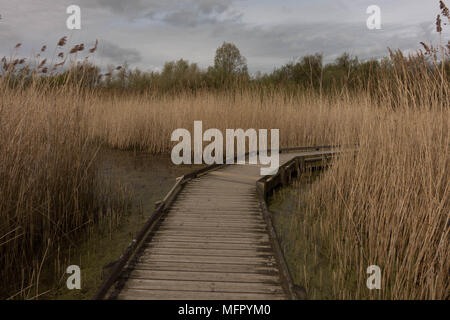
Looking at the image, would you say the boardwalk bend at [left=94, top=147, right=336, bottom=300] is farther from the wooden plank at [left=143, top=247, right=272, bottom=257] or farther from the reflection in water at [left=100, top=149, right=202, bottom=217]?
the reflection in water at [left=100, top=149, right=202, bottom=217]

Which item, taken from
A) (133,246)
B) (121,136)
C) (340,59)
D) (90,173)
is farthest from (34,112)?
(340,59)

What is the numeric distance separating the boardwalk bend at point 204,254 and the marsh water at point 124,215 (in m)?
0.32

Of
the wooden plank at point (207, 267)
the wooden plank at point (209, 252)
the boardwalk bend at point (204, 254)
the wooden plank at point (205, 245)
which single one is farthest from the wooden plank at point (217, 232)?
the wooden plank at point (207, 267)

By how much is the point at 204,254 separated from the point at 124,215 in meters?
1.71

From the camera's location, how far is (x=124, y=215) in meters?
3.96

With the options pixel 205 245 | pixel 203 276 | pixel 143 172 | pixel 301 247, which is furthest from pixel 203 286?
pixel 143 172

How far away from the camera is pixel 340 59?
17.6 metres

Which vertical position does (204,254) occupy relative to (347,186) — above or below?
below

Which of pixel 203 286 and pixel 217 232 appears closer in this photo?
pixel 203 286

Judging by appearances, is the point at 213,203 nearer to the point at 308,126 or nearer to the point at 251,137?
the point at 251,137

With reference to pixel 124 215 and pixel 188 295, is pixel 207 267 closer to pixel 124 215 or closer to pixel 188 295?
pixel 188 295

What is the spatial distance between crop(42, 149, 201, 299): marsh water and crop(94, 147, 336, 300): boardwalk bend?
0.32 meters

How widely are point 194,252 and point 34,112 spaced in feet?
7.36
